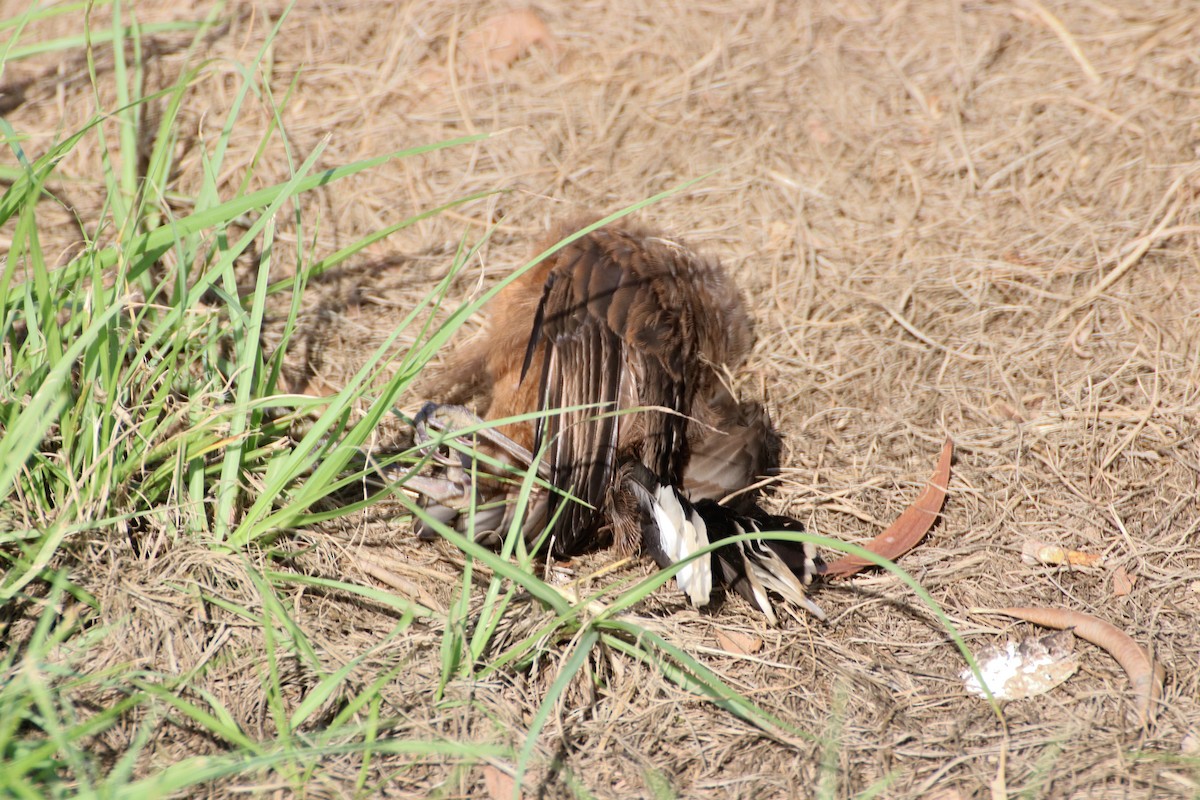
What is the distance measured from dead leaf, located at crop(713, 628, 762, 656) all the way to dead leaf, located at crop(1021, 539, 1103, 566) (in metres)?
1.04

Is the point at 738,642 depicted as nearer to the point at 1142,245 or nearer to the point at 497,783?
the point at 497,783

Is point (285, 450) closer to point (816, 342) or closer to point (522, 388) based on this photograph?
point (522, 388)

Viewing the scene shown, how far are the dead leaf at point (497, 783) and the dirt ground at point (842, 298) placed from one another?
0.9 inches

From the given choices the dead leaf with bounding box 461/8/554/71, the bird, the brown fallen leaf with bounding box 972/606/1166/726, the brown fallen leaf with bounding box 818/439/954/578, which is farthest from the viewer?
the dead leaf with bounding box 461/8/554/71

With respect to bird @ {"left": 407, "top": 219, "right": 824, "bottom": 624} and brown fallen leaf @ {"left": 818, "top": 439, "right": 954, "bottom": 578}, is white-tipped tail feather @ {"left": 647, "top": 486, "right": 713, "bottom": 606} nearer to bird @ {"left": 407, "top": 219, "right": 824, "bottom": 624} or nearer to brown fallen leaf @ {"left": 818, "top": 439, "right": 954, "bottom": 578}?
bird @ {"left": 407, "top": 219, "right": 824, "bottom": 624}

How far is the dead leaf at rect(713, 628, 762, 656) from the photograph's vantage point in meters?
2.77

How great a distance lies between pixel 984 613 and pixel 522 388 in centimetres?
169

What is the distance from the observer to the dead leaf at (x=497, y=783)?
2.22 m

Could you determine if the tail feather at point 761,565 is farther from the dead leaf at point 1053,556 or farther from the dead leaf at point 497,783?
the dead leaf at point 497,783

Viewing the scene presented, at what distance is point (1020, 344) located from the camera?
3693 millimetres

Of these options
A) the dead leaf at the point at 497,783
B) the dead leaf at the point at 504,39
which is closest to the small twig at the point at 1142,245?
the dead leaf at the point at 504,39

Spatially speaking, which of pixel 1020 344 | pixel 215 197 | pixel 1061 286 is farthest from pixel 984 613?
pixel 215 197

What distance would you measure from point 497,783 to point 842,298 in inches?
98.3

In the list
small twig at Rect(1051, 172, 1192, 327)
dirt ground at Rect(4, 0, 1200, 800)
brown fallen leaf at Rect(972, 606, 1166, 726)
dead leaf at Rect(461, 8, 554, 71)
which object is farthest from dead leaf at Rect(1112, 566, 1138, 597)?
dead leaf at Rect(461, 8, 554, 71)
